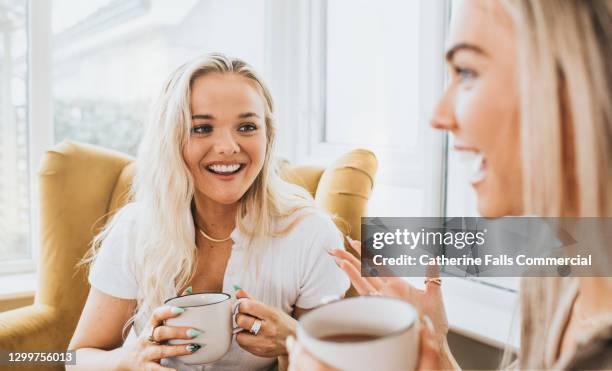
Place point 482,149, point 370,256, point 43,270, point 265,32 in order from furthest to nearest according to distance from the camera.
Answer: point 265,32 → point 43,270 → point 370,256 → point 482,149

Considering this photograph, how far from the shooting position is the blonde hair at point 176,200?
3.32 feet

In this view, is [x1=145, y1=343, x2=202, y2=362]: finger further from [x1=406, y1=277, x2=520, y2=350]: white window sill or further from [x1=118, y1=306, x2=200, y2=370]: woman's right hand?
[x1=406, y1=277, x2=520, y2=350]: white window sill

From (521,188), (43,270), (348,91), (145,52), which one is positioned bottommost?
(43,270)

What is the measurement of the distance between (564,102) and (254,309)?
537mm

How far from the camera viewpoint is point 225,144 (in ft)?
3.21

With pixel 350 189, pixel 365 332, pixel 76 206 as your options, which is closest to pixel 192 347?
pixel 365 332

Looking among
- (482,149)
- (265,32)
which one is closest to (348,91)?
(265,32)

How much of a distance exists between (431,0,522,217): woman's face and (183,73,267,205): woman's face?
1.66ft

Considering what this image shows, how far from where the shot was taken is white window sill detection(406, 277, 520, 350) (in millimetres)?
1138

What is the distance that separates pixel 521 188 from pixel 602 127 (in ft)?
0.33

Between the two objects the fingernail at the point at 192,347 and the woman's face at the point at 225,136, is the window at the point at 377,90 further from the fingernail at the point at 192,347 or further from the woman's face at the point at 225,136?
the fingernail at the point at 192,347

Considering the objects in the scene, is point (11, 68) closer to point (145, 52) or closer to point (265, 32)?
point (145, 52)

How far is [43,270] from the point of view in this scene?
129cm

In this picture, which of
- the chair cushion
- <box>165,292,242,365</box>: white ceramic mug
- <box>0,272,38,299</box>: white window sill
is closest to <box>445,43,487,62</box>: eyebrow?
<box>165,292,242,365</box>: white ceramic mug
